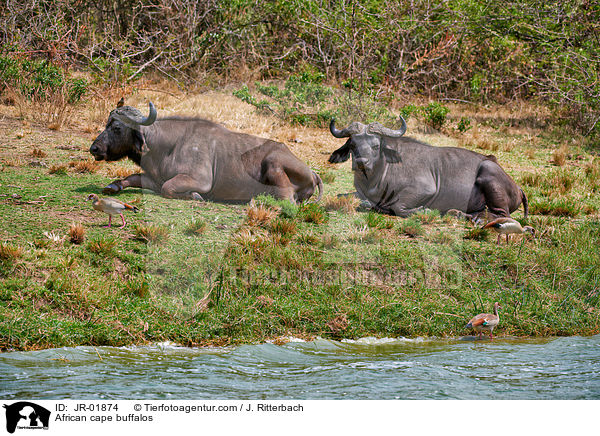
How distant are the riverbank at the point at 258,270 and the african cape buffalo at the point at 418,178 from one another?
43cm

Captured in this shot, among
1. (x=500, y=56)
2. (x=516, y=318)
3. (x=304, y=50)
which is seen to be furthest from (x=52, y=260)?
(x=500, y=56)

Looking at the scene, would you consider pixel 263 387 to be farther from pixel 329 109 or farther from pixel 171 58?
pixel 171 58

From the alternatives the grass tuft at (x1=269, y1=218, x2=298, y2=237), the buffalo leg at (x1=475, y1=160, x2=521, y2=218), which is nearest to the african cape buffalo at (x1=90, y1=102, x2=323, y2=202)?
the grass tuft at (x1=269, y1=218, x2=298, y2=237)

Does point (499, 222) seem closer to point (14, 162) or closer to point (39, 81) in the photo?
point (14, 162)

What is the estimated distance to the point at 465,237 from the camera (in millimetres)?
8492

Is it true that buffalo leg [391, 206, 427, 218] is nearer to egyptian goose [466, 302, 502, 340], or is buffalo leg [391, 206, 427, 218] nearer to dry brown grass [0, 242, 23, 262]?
egyptian goose [466, 302, 502, 340]

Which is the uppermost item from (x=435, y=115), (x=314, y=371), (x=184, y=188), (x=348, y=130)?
(x=435, y=115)

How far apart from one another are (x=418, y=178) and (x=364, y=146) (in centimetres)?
92

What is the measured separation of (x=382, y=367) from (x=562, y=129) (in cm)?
1098

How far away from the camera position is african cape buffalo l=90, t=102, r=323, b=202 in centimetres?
877

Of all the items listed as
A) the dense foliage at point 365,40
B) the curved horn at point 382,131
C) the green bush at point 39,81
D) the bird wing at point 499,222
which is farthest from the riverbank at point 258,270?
the dense foliage at point 365,40

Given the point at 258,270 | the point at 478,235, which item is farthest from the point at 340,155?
the point at 258,270

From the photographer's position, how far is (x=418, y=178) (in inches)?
370

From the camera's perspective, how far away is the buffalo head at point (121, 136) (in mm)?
8727
